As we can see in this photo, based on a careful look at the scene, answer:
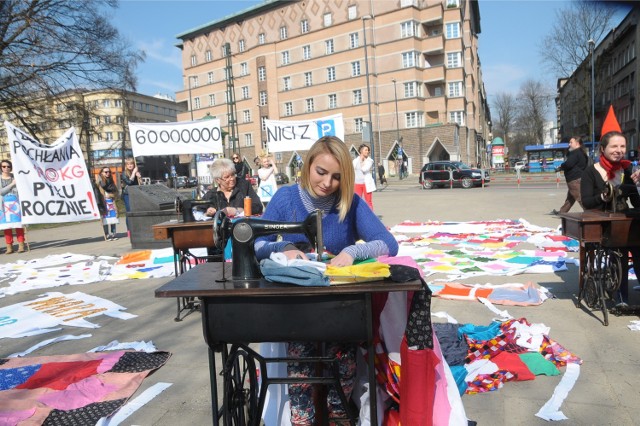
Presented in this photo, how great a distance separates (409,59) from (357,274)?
1913 inches

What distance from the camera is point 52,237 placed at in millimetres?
14102

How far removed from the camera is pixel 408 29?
46.5 m

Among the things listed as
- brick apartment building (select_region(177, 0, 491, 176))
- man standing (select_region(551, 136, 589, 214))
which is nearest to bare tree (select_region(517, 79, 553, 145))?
brick apartment building (select_region(177, 0, 491, 176))

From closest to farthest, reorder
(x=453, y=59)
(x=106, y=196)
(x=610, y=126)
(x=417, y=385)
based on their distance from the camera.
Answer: (x=417, y=385), (x=610, y=126), (x=106, y=196), (x=453, y=59)

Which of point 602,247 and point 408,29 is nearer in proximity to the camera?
point 602,247

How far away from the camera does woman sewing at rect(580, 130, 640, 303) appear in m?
4.15

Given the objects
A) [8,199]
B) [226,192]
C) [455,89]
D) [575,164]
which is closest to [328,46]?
[455,89]

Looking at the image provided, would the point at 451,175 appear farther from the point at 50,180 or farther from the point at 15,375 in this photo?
the point at 15,375

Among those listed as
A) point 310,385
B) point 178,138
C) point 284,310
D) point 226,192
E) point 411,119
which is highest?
point 411,119

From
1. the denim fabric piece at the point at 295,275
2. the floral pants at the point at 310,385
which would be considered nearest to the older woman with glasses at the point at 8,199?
the floral pants at the point at 310,385

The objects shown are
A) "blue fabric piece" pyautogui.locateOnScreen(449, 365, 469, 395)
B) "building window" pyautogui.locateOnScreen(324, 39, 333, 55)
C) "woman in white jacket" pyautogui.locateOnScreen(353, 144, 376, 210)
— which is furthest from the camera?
"building window" pyautogui.locateOnScreen(324, 39, 333, 55)

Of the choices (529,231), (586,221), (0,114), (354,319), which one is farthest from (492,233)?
(0,114)

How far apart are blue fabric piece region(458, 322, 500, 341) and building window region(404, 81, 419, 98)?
1792 inches

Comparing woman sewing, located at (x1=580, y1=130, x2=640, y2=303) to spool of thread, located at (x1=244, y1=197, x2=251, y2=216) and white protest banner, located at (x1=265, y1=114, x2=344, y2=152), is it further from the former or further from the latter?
white protest banner, located at (x1=265, y1=114, x2=344, y2=152)
